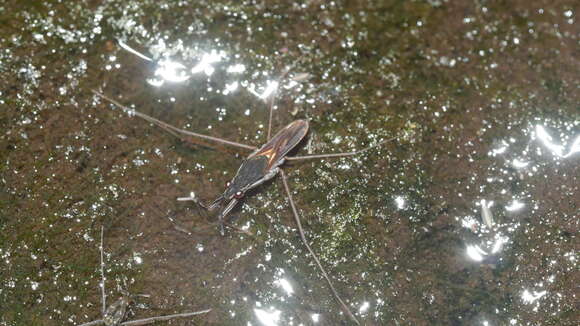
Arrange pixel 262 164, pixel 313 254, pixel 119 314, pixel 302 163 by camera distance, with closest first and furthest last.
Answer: pixel 119 314
pixel 313 254
pixel 262 164
pixel 302 163

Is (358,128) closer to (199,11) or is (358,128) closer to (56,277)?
(199,11)

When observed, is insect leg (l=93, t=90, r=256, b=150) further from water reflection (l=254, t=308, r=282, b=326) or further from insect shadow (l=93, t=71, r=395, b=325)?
water reflection (l=254, t=308, r=282, b=326)

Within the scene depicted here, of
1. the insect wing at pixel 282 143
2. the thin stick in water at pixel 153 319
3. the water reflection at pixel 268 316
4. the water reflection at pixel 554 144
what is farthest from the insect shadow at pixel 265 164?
the water reflection at pixel 554 144

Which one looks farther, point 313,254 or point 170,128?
point 170,128

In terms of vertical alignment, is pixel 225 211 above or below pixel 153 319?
above

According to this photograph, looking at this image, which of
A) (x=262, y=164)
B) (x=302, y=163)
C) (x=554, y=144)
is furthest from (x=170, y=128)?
(x=554, y=144)

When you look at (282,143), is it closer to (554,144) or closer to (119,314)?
(119,314)

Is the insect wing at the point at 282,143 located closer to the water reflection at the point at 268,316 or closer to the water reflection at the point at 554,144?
the water reflection at the point at 268,316
